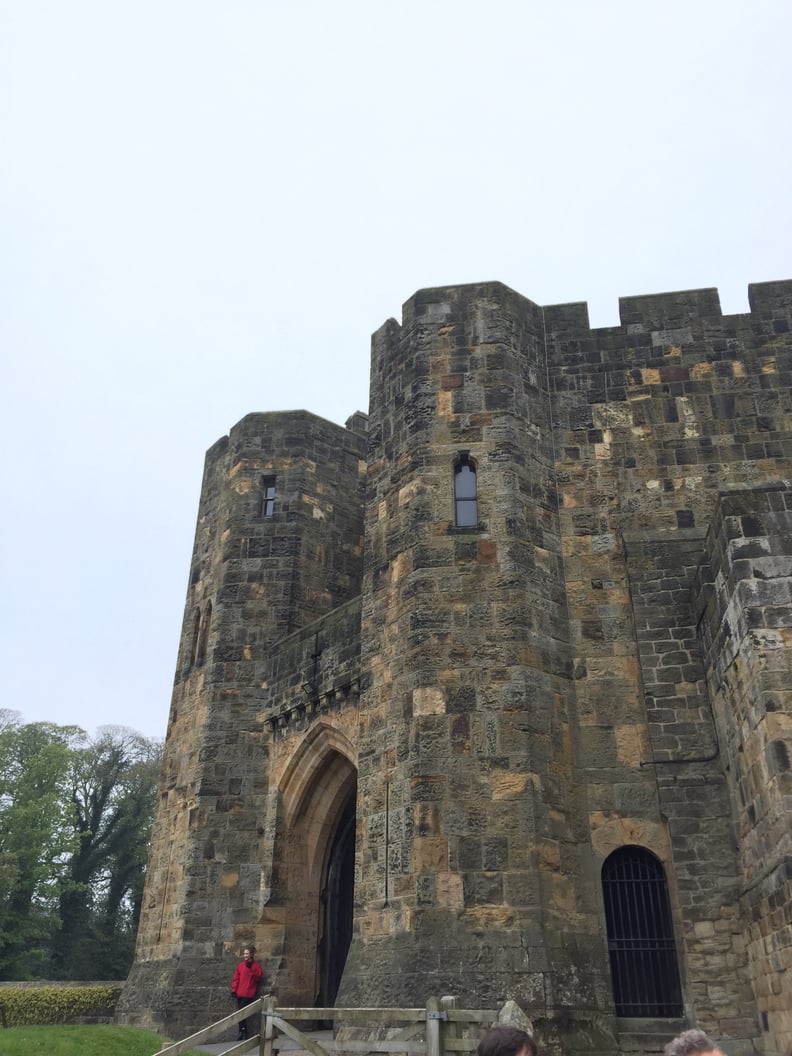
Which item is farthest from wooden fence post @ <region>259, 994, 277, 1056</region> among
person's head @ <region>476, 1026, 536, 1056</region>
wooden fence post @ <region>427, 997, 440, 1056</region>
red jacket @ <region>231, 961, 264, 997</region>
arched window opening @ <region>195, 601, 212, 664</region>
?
arched window opening @ <region>195, 601, 212, 664</region>

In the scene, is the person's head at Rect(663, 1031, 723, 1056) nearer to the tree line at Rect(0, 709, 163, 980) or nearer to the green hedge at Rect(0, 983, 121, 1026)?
the green hedge at Rect(0, 983, 121, 1026)

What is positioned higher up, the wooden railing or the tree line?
the tree line

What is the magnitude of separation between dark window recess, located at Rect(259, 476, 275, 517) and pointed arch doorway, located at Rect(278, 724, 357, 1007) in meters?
4.25

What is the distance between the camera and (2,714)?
3784 cm

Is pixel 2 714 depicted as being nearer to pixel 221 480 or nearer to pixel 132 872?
pixel 132 872

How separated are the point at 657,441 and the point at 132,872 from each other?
2879 centimetres

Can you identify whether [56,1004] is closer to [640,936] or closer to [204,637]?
[204,637]

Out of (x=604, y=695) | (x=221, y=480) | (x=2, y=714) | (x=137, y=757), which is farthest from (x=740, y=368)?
(x=2, y=714)

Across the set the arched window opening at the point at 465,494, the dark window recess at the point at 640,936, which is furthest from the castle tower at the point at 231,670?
the dark window recess at the point at 640,936

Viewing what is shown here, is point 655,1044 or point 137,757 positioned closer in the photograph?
point 655,1044

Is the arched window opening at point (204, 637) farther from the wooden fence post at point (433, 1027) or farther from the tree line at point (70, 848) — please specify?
the tree line at point (70, 848)

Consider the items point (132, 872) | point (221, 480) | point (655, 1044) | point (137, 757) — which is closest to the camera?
point (655, 1044)

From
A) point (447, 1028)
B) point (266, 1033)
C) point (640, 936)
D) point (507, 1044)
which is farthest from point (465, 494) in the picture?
point (507, 1044)

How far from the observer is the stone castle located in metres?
8.45
